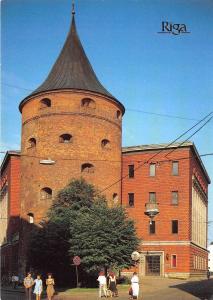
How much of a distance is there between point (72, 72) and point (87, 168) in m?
9.25

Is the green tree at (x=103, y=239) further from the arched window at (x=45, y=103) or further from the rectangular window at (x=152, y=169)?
the rectangular window at (x=152, y=169)

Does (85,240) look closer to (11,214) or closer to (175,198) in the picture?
(175,198)

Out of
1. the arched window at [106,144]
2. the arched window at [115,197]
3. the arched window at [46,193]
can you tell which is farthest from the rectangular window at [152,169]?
the arched window at [46,193]

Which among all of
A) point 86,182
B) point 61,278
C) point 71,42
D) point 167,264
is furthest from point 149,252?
point 71,42

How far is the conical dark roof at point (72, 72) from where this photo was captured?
47.8 m

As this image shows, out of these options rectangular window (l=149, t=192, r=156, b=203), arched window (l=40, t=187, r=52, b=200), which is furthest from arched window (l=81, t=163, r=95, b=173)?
rectangular window (l=149, t=192, r=156, b=203)

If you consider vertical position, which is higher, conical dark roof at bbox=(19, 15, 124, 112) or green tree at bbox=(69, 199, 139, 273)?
conical dark roof at bbox=(19, 15, 124, 112)

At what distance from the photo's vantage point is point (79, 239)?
33.7 m

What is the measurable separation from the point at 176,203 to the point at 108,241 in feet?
63.9

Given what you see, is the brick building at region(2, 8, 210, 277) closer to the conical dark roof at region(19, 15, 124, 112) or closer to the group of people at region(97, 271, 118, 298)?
the conical dark roof at region(19, 15, 124, 112)

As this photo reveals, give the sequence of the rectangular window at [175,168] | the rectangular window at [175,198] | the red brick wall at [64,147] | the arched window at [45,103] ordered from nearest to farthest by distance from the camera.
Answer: the red brick wall at [64,147] < the arched window at [45,103] < the rectangular window at [175,198] < the rectangular window at [175,168]

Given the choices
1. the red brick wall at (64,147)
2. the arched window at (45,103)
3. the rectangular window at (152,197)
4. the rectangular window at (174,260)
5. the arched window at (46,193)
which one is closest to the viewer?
the red brick wall at (64,147)

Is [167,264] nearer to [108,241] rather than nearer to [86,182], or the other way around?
[86,182]

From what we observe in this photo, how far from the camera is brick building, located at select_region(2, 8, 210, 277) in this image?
1805 inches
